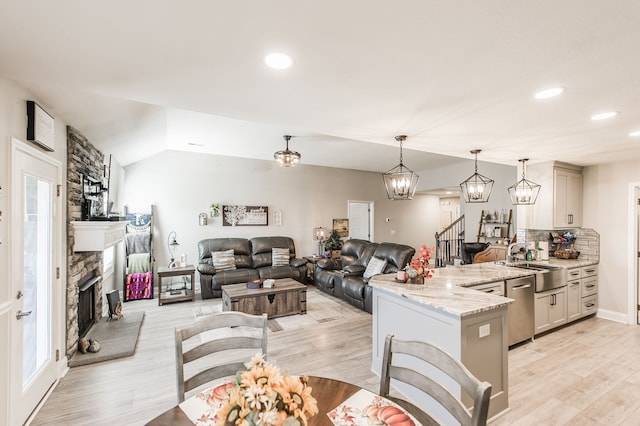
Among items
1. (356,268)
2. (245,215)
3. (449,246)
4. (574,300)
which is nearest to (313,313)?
(356,268)

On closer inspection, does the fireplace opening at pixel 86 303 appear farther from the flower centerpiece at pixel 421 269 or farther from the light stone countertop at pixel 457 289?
the flower centerpiece at pixel 421 269

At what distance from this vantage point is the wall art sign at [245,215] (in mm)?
6555

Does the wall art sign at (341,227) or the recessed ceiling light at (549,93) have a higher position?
the recessed ceiling light at (549,93)

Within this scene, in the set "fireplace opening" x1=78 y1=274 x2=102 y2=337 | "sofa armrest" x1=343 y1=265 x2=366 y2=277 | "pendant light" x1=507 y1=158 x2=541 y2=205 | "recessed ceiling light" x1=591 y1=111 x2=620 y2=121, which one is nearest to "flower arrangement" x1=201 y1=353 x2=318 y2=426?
"recessed ceiling light" x1=591 y1=111 x2=620 y2=121

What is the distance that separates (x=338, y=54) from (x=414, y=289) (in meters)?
2.04

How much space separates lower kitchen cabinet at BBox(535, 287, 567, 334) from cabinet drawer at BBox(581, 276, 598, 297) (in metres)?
0.64

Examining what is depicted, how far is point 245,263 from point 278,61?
5.05 meters

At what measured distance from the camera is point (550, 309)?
3807mm

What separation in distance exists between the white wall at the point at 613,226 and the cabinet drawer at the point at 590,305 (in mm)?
88

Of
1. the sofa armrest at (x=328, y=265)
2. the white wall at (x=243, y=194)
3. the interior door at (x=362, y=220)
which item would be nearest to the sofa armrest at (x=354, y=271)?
the sofa armrest at (x=328, y=265)

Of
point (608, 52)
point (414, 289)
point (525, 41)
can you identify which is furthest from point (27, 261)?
point (608, 52)

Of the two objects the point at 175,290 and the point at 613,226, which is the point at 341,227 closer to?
the point at 175,290

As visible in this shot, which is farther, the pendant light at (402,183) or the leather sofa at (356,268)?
the leather sofa at (356,268)

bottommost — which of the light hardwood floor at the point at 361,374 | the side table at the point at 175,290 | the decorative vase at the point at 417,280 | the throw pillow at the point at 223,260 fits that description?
the light hardwood floor at the point at 361,374
